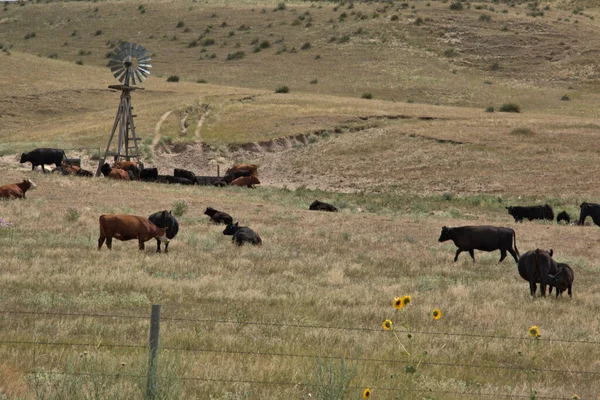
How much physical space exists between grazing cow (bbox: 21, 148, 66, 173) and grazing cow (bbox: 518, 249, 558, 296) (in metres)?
28.3

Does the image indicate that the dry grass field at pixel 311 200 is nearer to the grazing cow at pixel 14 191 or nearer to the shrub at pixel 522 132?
the shrub at pixel 522 132

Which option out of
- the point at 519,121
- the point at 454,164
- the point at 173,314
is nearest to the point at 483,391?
the point at 173,314

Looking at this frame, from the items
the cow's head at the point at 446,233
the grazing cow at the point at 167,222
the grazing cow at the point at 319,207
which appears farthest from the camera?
the grazing cow at the point at 319,207

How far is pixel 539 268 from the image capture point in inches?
593

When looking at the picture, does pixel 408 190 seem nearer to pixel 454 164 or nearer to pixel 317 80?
pixel 454 164

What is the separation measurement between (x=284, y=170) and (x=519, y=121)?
18.3 metres

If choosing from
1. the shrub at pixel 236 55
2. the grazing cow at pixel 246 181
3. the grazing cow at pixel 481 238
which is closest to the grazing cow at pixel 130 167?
the grazing cow at pixel 246 181

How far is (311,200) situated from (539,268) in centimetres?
2154

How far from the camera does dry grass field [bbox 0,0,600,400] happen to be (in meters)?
9.15

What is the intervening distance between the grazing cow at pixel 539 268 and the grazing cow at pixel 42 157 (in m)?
28.3

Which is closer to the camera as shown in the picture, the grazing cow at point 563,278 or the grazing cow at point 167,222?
the grazing cow at point 563,278

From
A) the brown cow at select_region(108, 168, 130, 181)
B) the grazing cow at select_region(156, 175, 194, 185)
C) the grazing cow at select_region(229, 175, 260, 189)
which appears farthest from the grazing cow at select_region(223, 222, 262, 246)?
the grazing cow at select_region(229, 175, 260, 189)

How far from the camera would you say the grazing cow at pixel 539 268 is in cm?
1501

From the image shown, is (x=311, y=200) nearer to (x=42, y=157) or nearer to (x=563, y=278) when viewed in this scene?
(x=42, y=157)
